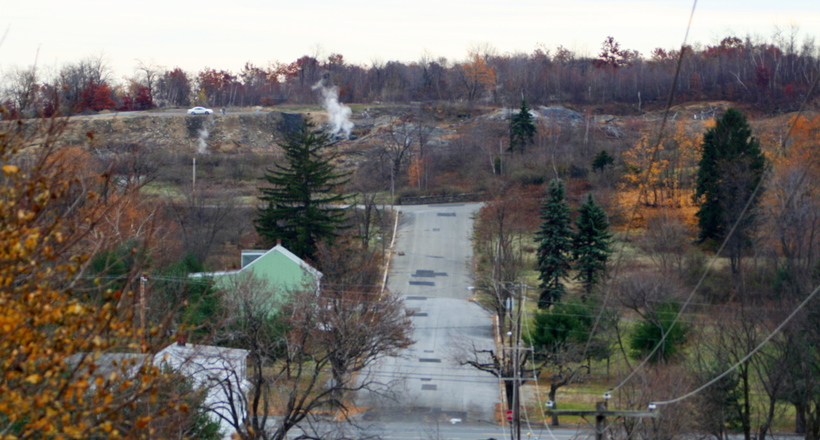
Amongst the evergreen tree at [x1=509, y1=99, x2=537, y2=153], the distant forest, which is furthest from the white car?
the evergreen tree at [x1=509, y1=99, x2=537, y2=153]

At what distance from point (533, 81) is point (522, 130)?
2479cm

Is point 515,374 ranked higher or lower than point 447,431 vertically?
higher

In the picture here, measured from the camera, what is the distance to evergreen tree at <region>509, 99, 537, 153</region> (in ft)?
171

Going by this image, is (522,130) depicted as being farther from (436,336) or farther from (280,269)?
(280,269)

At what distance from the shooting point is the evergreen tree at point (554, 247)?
28359mm

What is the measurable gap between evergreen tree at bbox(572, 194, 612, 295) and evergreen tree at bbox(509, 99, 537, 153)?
73.9 feet

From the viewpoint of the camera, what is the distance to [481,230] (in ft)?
118

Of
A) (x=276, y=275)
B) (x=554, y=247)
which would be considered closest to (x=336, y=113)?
(x=554, y=247)

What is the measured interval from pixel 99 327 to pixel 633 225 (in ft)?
127

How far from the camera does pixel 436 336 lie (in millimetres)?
26297

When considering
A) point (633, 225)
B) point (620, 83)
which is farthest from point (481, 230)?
point (620, 83)

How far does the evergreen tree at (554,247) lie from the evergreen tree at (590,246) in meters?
0.46

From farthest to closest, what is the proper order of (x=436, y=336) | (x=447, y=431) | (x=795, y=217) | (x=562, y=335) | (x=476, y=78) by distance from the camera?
(x=476, y=78), (x=795, y=217), (x=436, y=336), (x=562, y=335), (x=447, y=431)

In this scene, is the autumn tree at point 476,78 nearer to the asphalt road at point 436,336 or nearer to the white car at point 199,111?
the white car at point 199,111
